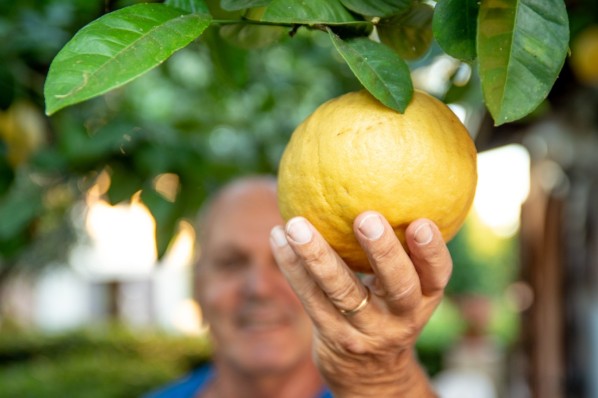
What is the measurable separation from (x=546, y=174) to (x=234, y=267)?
3.84ft

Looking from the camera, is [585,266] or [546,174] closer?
[585,266]

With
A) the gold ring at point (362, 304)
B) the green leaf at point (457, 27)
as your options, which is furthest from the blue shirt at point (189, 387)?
the green leaf at point (457, 27)

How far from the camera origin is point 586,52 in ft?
5.64

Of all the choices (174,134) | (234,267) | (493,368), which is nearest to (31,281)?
(234,267)

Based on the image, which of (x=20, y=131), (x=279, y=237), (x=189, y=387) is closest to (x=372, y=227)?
(x=279, y=237)

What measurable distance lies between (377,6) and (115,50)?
247mm

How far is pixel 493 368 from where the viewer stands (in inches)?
333

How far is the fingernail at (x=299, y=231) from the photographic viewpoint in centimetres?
72

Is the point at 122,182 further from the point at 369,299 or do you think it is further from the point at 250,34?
the point at 369,299

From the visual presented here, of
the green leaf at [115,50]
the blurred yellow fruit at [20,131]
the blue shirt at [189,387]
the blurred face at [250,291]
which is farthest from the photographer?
the blue shirt at [189,387]

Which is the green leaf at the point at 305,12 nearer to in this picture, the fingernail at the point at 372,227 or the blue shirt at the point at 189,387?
the fingernail at the point at 372,227

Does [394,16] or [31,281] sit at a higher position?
[394,16]

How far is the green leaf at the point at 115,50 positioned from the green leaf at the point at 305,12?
6 cm

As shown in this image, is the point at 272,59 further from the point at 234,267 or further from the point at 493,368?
the point at 493,368
